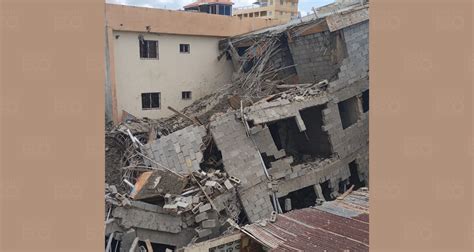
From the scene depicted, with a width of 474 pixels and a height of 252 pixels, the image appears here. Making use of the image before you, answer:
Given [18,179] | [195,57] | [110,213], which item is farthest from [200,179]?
[18,179]

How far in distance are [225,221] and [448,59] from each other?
11.3 meters

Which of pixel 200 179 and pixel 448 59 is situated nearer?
pixel 448 59

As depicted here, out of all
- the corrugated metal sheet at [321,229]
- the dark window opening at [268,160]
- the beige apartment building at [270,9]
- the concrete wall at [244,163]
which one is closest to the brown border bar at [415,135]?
the corrugated metal sheet at [321,229]

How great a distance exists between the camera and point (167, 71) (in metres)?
18.9

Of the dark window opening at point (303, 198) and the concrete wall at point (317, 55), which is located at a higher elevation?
the concrete wall at point (317, 55)

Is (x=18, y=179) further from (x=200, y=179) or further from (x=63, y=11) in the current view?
(x=200, y=179)

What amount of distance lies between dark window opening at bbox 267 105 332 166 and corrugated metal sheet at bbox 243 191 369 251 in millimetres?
5145

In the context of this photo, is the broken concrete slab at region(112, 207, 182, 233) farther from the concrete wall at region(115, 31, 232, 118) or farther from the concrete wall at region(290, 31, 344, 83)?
the concrete wall at region(290, 31, 344, 83)

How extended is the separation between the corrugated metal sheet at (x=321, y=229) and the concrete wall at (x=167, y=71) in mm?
10030

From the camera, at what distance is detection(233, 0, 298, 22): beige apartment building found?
160 feet

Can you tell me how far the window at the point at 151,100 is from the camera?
18531 mm

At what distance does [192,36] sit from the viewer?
19.5 metres

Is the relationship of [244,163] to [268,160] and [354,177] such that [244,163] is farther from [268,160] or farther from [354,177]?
[354,177]

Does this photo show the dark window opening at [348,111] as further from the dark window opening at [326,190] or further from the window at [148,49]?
the window at [148,49]
